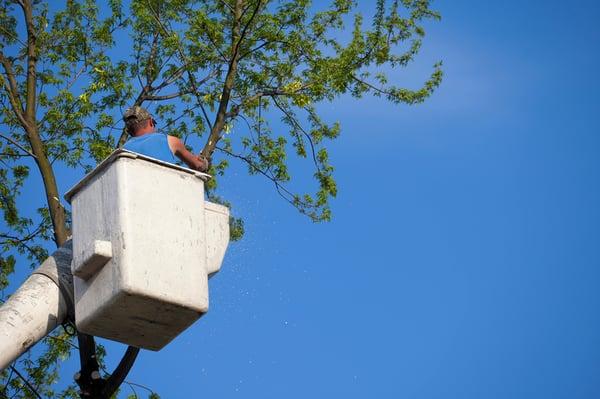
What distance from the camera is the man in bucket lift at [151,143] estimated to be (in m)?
9.45

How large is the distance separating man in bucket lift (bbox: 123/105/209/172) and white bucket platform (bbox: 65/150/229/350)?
0.47 m

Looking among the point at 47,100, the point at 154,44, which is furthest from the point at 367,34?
the point at 47,100

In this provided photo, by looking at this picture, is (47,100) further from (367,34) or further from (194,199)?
(194,199)

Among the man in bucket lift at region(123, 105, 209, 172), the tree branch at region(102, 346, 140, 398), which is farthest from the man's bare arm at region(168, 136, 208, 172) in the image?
the tree branch at region(102, 346, 140, 398)

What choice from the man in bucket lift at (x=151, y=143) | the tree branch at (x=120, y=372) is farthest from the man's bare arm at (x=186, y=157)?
the tree branch at (x=120, y=372)

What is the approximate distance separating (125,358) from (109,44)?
524cm

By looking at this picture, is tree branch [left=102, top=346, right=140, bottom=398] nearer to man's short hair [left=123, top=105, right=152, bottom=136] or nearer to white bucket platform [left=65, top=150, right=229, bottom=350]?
white bucket platform [left=65, top=150, right=229, bottom=350]

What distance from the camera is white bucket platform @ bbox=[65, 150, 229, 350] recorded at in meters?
8.48

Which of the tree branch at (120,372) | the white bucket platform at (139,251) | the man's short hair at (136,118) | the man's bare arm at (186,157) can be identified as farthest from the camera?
the tree branch at (120,372)

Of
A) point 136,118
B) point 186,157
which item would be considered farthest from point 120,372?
point 136,118

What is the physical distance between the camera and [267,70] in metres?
13.6

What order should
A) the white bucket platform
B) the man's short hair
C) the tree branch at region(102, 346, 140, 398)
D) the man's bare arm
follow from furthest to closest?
1. the tree branch at region(102, 346, 140, 398)
2. the man's short hair
3. the man's bare arm
4. the white bucket platform

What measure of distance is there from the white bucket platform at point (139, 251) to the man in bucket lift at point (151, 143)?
0.47 meters

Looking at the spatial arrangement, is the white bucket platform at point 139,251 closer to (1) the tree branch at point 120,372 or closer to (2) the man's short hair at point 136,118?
(2) the man's short hair at point 136,118
